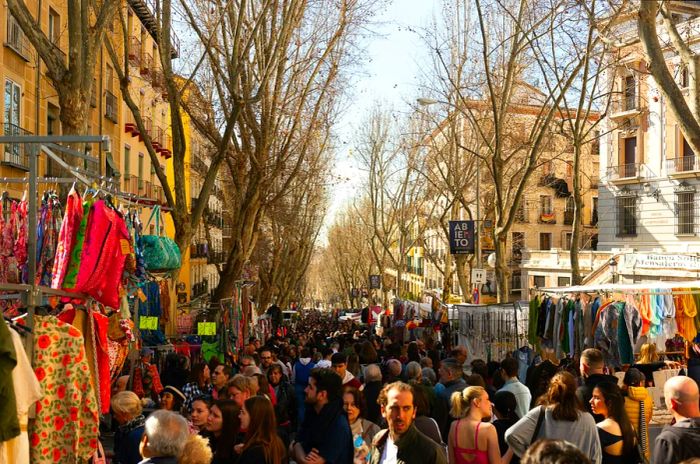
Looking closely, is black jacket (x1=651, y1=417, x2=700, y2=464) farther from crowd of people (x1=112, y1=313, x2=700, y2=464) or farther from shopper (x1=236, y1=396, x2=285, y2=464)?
shopper (x1=236, y1=396, x2=285, y2=464)

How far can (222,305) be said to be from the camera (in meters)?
17.6

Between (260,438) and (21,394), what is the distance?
165cm

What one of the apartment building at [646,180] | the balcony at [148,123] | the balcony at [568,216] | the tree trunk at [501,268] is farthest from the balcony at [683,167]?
the balcony at [568,216]

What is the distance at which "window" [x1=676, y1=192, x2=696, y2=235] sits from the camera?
3353cm

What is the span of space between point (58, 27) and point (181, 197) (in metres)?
8.12

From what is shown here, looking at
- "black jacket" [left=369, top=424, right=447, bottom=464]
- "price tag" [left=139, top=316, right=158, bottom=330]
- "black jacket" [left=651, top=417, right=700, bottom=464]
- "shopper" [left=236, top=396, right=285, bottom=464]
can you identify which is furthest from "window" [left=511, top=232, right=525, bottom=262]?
"black jacket" [left=369, top=424, right=447, bottom=464]

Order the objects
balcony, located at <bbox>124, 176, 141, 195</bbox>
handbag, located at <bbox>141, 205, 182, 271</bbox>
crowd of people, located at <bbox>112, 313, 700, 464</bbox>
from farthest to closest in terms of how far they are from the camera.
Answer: balcony, located at <bbox>124, 176, 141, 195</bbox>
handbag, located at <bbox>141, 205, 182, 271</bbox>
crowd of people, located at <bbox>112, 313, 700, 464</bbox>

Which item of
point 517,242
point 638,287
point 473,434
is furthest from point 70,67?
point 517,242

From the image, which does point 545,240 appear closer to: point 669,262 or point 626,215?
point 626,215

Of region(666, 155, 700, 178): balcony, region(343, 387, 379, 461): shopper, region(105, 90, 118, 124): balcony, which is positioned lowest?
region(343, 387, 379, 461): shopper

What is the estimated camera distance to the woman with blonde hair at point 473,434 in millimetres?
5977

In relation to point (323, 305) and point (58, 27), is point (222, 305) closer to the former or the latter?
point (58, 27)

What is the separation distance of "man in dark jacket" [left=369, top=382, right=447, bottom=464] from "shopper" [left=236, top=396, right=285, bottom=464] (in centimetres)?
78

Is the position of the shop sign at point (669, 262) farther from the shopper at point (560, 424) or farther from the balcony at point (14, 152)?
the balcony at point (14, 152)
